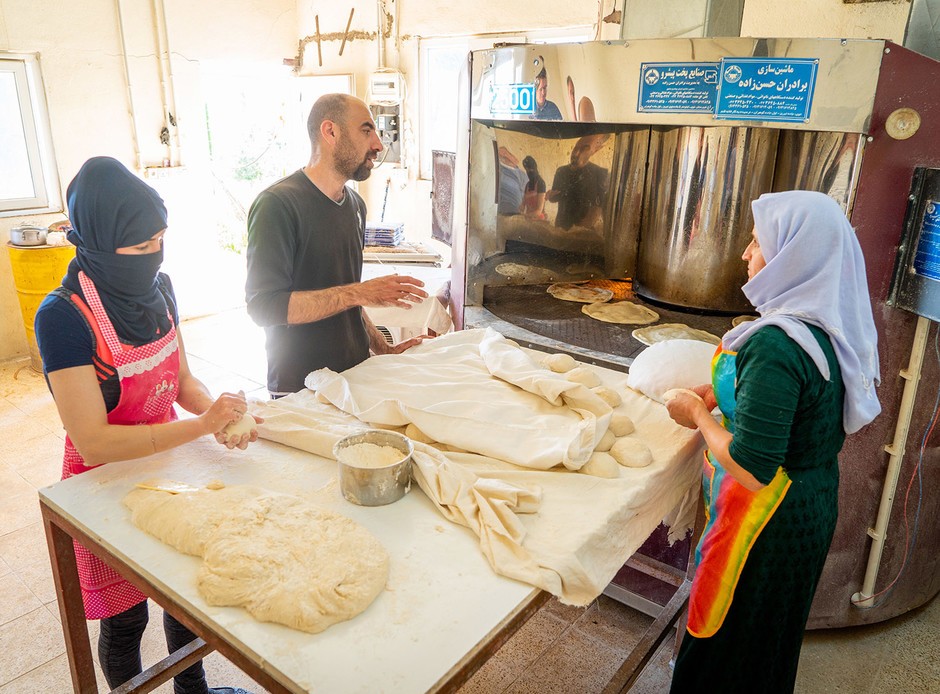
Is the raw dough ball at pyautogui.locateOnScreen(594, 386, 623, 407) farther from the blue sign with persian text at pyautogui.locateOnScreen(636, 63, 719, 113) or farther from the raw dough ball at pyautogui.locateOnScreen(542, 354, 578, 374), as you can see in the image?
the blue sign with persian text at pyautogui.locateOnScreen(636, 63, 719, 113)

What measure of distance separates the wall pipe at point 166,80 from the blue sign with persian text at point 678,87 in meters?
4.48

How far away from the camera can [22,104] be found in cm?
446

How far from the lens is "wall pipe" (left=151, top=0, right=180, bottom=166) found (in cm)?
502

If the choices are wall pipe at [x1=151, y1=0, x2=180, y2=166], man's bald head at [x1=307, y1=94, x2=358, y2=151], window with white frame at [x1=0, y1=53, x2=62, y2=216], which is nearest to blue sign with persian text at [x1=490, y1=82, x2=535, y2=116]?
man's bald head at [x1=307, y1=94, x2=358, y2=151]

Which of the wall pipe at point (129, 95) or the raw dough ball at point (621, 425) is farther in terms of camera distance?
the wall pipe at point (129, 95)

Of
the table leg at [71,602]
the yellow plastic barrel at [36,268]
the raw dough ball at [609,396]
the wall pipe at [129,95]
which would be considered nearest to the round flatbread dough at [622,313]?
the raw dough ball at [609,396]

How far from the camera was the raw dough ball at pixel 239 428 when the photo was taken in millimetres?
1440

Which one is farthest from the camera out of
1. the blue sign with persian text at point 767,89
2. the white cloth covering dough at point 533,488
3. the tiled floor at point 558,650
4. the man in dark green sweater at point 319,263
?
the tiled floor at point 558,650

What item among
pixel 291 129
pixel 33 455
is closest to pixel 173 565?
pixel 33 455

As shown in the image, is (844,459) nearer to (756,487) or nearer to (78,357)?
(756,487)

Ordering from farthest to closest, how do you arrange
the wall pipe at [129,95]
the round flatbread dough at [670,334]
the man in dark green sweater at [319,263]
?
the wall pipe at [129,95] < the round flatbread dough at [670,334] < the man in dark green sweater at [319,263]

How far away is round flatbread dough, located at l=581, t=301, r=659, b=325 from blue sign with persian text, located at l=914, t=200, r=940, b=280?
2.97ft

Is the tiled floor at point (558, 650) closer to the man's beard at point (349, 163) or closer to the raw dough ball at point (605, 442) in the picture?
the raw dough ball at point (605, 442)

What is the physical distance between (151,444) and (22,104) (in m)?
4.26
